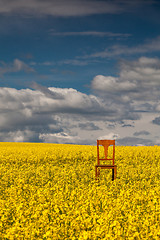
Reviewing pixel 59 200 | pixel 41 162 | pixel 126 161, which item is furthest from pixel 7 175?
pixel 126 161

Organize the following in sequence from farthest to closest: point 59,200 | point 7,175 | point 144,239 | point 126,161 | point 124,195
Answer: point 126,161, point 7,175, point 124,195, point 59,200, point 144,239

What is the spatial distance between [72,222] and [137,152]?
49.0 ft

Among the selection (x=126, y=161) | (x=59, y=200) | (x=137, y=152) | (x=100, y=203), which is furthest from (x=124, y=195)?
(x=137, y=152)

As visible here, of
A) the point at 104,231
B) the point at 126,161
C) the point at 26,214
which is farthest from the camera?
the point at 126,161

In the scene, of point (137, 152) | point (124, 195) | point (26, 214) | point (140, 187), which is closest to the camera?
point (26, 214)

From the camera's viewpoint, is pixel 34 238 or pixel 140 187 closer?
pixel 34 238

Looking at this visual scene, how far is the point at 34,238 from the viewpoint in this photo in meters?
5.29

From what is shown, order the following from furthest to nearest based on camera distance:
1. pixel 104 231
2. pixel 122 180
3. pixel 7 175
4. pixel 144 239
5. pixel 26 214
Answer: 1. pixel 7 175
2. pixel 122 180
3. pixel 26 214
4. pixel 104 231
5. pixel 144 239

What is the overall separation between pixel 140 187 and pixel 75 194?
314 cm

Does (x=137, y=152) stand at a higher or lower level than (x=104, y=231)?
higher

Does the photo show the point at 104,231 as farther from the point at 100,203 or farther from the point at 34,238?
the point at 100,203

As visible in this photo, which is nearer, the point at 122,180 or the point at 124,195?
the point at 124,195

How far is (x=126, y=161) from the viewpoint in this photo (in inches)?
688

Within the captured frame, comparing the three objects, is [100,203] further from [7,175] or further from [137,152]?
[137,152]
